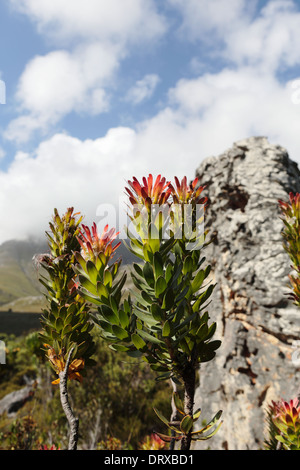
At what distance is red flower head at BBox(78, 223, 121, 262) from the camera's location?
1078mm

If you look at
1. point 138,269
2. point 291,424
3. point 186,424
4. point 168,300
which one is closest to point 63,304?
point 138,269

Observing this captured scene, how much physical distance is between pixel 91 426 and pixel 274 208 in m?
6.78

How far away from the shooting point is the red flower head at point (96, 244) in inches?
42.4

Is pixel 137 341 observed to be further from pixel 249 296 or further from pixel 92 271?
pixel 249 296

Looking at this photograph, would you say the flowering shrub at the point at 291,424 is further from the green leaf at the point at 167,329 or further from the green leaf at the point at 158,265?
the green leaf at the point at 158,265

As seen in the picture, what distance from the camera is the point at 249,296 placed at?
5004mm

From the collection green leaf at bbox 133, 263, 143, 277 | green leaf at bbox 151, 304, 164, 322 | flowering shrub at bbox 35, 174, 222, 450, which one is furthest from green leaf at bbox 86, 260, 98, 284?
green leaf at bbox 151, 304, 164, 322

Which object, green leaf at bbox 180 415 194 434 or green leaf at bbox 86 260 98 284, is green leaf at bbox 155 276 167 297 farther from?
green leaf at bbox 180 415 194 434

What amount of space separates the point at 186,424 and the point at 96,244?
0.65 metres

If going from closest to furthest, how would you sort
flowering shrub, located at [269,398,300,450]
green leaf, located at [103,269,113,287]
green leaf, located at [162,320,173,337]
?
green leaf, located at [162,320,173,337], green leaf, located at [103,269,113,287], flowering shrub, located at [269,398,300,450]

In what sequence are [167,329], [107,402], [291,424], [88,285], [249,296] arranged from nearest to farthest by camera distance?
[167,329], [88,285], [291,424], [249,296], [107,402]

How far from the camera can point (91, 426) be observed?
7645 millimetres

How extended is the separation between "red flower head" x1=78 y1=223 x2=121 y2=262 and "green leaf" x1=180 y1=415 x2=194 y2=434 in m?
0.57

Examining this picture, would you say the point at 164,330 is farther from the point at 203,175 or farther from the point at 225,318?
the point at 203,175
